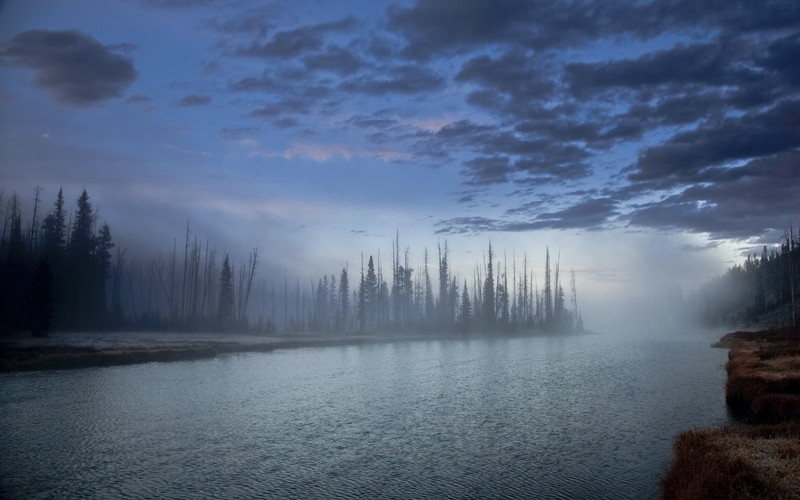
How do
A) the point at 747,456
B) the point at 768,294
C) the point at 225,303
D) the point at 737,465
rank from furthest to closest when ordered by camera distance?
the point at 768,294
the point at 225,303
the point at 747,456
the point at 737,465

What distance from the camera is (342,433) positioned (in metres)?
23.0

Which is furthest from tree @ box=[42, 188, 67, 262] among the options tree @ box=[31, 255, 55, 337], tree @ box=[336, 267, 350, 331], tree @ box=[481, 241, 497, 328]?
tree @ box=[481, 241, 497, 328]

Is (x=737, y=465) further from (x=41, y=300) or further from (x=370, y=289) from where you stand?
(x=370, y=289)

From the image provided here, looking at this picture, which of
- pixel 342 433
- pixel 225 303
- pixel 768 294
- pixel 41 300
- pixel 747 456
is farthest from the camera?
pixel 768 294

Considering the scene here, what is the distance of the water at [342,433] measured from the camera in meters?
16.2

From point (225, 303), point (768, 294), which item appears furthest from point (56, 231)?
point (768, 294)

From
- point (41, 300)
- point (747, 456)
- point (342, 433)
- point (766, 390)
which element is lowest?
point (342, 433)

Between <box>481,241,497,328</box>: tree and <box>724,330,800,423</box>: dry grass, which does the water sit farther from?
<box>481,241,497,328</box>: tree

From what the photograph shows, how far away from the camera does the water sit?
53.2 ft

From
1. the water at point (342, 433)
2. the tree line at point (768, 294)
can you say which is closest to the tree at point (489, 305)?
the tree line at point (768, 294)

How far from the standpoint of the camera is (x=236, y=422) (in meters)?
25.4

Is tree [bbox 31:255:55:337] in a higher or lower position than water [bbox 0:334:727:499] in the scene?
higher

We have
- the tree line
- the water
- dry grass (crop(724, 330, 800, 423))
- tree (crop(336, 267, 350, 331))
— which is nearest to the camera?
the water

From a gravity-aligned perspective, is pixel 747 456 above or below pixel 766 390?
above
